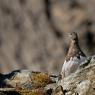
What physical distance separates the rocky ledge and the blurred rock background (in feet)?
160

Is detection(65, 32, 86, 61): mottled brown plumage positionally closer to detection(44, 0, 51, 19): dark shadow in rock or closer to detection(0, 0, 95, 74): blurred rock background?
detection(0, 0, 95, 74): blurred rock background

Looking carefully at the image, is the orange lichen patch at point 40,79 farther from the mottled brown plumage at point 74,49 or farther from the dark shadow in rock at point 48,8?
the dark shadow in rock at point 48,8

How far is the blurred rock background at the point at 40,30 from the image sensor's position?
77562 mm

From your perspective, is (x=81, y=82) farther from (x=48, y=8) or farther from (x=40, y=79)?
(x=48, y=8)

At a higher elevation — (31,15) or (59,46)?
(31,15)

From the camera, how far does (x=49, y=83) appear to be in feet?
72.2

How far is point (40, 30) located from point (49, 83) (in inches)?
2407

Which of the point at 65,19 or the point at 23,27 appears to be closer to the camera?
the point at 65,19

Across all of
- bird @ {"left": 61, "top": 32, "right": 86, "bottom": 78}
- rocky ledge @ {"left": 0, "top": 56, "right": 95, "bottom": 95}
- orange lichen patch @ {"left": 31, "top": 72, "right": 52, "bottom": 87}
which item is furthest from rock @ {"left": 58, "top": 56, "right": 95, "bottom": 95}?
orange lichen patch @ {"left": 31, "top": 72, "right": 52, "bottom": 87}

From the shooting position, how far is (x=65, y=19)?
3187 inches

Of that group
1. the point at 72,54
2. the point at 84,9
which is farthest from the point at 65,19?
the point at 72,54

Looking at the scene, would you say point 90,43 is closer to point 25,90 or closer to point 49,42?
point 49,42

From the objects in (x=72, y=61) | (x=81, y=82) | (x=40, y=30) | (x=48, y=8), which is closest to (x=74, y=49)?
(x=72, y=61)

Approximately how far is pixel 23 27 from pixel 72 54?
64.2m
